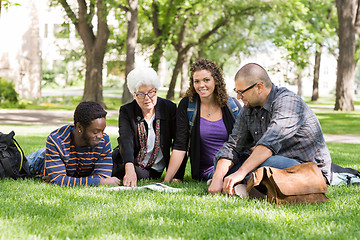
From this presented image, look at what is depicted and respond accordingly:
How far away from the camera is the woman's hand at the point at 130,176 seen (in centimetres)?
552

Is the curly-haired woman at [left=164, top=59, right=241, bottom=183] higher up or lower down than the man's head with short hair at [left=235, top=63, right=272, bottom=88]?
lower down

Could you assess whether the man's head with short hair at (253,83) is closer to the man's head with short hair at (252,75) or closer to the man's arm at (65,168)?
the man's head with short hair at (252,75)

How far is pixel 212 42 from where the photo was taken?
37750mm

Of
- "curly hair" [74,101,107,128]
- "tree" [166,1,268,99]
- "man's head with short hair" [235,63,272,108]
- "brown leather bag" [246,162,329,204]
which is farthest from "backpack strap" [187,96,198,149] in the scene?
"tree" [166,1,268,99]

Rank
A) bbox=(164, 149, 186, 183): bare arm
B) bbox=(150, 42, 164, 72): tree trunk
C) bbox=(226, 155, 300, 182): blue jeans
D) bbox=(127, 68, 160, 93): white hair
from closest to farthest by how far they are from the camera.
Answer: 1. bbox=(226, 155, 300, 182): blue jeans
2. bbox=(127, 68, 160, 93): white hair
3. bbox=(164, 149, 186, 183): bare arm
4. bbox=(150, 42, 164, 72): tree trunk

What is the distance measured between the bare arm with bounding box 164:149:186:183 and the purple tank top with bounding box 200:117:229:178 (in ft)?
0.94

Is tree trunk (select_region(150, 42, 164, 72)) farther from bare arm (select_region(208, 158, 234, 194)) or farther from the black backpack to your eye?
bare arm (select_region(208, 158, 234, 194))

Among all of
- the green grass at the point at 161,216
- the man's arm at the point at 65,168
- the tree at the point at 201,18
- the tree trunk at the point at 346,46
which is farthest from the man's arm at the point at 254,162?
the tree at the point at 201,18

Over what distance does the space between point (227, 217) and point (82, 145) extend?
2010 mm

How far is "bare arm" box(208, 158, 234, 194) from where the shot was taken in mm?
5039

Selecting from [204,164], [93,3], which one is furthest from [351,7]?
[204,164]

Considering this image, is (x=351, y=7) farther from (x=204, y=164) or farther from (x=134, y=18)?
(x=204, y=164)

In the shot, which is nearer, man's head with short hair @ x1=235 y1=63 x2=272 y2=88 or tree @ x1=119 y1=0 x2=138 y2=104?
man's head with short hair @ x1=235 y1=63 x2=272 y2=88

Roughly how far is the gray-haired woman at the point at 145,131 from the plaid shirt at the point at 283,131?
105 cm
